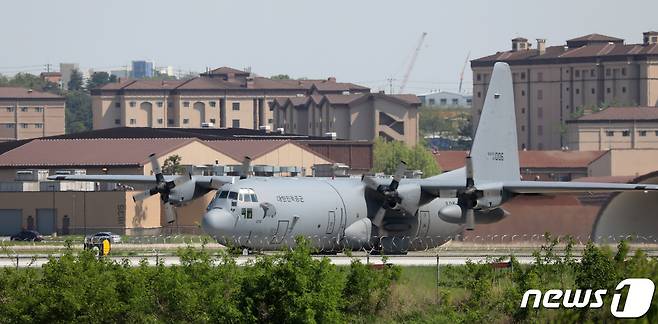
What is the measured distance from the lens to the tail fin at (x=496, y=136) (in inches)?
2589

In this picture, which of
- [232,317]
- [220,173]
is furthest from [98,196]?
[232,317]

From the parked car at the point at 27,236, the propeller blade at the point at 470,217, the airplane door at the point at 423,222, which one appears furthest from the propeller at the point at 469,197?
the parked car at the point at 27,236

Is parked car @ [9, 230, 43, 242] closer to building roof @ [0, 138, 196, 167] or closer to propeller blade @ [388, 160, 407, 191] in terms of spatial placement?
building roof @ [0, 138, 196, 167]

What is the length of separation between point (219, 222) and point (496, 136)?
1751 cm

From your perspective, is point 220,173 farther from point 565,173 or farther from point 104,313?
point 565,173

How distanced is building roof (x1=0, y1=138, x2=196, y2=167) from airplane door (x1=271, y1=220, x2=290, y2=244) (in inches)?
2089

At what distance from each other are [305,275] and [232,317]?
2.37 metres

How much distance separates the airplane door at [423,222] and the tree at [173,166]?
4789cm

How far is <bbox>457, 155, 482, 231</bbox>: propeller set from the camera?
59.0 m

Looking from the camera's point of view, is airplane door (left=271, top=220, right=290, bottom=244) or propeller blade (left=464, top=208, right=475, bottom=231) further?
propeller blade (left=464, top=208, right=475, bottom=231)

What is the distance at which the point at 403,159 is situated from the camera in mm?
159000

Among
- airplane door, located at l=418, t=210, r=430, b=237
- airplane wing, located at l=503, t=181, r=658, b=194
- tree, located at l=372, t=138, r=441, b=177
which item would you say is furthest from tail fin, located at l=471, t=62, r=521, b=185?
tree, located at l=372, t=138, r=441, b=177

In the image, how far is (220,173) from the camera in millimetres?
70875

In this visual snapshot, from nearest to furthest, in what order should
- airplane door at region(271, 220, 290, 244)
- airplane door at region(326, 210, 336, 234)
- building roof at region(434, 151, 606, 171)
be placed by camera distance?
1. airplane door at region(271, 220, 290, 244)
2. airplane door at region(326, 210, 336, 234)
3. building roof at region(434, 151, 606, 171)
